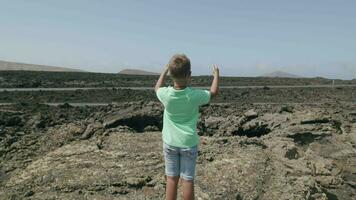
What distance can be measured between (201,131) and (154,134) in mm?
1550

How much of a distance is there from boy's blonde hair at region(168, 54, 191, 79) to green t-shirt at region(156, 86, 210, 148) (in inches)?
9.9

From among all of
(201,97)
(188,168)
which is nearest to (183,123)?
(201,97)

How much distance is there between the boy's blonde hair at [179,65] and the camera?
486 cm

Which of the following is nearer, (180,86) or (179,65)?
(179,65)

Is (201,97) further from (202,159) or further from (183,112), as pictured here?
(202,159)

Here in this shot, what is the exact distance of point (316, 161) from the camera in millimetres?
7934

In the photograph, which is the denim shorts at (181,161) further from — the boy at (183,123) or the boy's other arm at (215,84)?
the boy's other arm at (215,84)

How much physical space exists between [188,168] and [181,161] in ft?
0.33

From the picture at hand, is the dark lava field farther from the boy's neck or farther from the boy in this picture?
the boy's neck

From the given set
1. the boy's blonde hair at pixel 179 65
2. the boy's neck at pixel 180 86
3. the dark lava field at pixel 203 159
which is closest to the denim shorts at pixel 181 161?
the boy's neck at pixel 180 86

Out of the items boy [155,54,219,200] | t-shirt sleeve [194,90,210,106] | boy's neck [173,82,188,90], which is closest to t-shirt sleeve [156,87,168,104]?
boy [155,54,219,200]

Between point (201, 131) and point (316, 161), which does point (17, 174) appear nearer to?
point (201, 131)

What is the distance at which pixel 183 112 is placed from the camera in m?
5.16

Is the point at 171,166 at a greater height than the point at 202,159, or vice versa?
the point at 171,166
